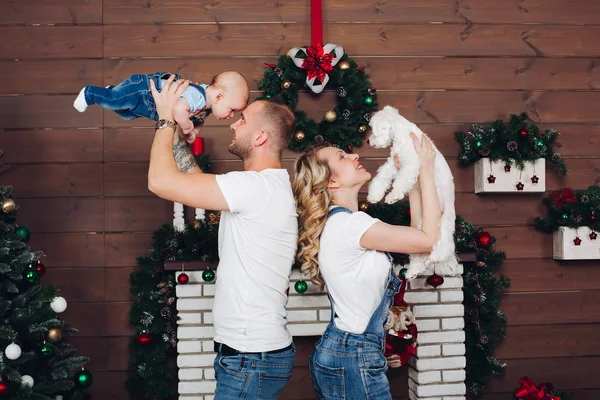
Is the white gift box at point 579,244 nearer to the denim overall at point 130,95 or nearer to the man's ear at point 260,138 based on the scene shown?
the man's ear at point 260,138

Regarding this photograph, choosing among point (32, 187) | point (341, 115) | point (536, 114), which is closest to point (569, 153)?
point (536, 114)

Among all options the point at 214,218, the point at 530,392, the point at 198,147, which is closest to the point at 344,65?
the point at 198,147

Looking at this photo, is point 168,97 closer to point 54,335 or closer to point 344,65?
point 54,335

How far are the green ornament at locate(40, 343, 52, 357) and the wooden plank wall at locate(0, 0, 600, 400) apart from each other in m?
0.66

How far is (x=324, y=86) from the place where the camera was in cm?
313

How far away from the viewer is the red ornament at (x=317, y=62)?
301cm

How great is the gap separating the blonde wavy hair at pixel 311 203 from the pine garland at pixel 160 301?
1019mm

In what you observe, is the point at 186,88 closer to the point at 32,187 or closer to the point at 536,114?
the point at 32,187

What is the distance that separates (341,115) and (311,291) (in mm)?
921

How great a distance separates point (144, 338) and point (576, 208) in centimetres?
229

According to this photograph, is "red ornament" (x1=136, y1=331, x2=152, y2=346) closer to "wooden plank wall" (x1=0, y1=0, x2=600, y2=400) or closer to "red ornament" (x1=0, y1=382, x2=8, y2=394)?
"wooden plank wall" (x1=0, y1=0, x2=600, y2=400)

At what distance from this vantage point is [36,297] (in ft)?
8.36

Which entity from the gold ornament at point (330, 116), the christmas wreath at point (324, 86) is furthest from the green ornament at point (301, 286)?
the gold ornament at point (330, 116)

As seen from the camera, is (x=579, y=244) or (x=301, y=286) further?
(x=579, y=244)
